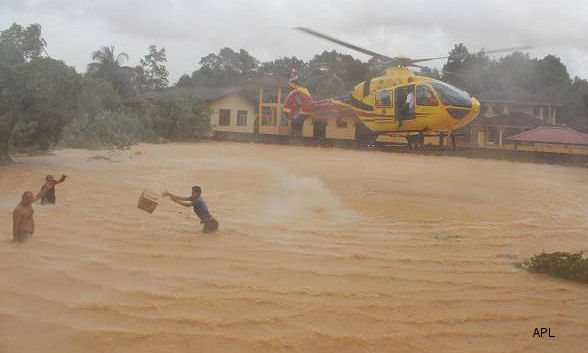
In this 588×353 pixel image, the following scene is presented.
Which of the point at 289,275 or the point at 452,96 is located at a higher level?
the point at 452,96

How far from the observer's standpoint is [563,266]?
7727mm

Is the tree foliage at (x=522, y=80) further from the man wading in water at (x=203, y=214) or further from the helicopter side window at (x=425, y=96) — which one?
the man wading in water at (x=203, y=214)

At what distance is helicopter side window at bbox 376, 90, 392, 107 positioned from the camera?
13448mm

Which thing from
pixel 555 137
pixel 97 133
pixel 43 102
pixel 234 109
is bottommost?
pixel 97 133

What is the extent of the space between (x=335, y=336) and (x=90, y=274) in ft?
10.1

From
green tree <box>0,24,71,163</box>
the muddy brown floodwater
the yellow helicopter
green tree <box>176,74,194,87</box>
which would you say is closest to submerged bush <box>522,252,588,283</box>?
the muddy brown floodwater

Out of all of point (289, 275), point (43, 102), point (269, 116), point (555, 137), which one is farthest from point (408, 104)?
point (269, 116)

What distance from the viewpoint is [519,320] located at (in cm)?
620

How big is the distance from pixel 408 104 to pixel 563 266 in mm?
6123

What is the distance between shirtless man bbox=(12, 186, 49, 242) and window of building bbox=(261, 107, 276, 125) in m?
28.7

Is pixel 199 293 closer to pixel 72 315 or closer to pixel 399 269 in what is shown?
→ pixel 72 315

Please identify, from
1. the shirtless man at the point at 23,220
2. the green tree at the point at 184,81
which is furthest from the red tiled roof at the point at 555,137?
the green tree at the point at 184,81

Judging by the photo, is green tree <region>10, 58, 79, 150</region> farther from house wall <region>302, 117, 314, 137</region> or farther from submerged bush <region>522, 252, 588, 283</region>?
house wall <region>302, 117, 314, 137</region>

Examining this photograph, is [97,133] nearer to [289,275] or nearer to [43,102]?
[43,102]
